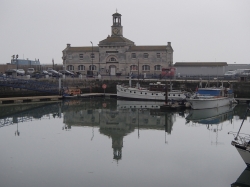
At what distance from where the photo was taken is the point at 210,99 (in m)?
32.1

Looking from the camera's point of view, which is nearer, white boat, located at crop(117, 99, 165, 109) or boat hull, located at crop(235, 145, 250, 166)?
boat hull, located at crop(235, 145, 250, 166)

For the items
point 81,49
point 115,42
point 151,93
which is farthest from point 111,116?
point 81,49

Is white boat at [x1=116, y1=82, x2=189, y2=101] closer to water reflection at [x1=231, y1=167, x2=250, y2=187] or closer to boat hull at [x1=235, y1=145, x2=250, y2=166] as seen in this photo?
boat hull at [x1=235, y1=145, x2=250, y2=166]

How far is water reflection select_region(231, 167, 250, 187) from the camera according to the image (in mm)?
13359

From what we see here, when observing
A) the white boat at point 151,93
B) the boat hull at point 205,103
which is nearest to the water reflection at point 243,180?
the boat hull at point 205,103

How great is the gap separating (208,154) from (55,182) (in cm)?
771

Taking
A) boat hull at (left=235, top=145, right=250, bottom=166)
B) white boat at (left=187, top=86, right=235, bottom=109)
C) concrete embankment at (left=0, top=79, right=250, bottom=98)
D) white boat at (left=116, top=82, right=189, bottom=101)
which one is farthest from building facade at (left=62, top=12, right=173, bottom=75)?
boat hull at (left=235, top=145, right=250, bottom=166)

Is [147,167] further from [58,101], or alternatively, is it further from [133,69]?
[133,69]

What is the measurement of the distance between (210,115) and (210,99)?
8.43 ft

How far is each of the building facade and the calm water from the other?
22321 mm

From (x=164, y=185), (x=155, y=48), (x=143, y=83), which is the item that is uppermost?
(x=155, y=48)

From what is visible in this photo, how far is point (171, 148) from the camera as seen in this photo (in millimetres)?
18422

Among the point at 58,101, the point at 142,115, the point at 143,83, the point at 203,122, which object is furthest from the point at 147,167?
the point at 143,83

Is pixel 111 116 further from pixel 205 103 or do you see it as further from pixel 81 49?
pixel 81 49
